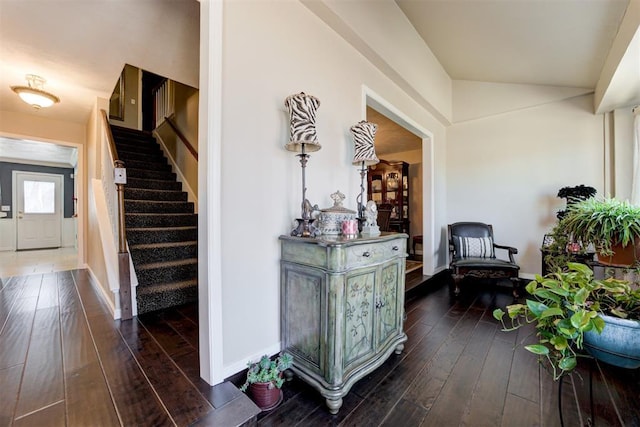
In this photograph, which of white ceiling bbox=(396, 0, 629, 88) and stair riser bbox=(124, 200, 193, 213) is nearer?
white ceiling bbox=(396, 0, 629, 88)

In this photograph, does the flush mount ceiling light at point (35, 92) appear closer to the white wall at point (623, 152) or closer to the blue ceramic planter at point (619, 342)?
the blue ceramic planter at point (619, 342)

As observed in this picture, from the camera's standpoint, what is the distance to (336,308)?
4.62 feet

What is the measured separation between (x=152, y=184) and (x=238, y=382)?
147 inches

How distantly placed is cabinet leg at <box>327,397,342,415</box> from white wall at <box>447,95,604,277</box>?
3795 mm

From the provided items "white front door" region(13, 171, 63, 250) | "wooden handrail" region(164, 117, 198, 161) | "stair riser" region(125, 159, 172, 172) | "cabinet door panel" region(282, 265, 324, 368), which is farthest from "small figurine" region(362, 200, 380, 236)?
"white front door" region(13, 171, 63, 250)

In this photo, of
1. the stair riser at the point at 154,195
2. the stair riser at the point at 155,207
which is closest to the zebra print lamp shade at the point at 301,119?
the stair riser at the point at 155,207

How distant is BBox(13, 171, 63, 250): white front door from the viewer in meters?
6.37

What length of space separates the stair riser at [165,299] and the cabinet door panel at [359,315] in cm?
194

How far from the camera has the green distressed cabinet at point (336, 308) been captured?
141 cm

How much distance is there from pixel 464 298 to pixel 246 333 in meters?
2.82

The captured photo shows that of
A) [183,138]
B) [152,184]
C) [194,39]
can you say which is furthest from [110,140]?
[183,138]

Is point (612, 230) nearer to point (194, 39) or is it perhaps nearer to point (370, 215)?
point (370, 215)

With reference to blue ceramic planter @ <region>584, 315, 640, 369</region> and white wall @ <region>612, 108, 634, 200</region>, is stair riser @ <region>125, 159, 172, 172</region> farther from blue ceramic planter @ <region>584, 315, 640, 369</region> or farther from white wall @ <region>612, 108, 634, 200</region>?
white wall @ <region>612, 108, 634, 200</region>

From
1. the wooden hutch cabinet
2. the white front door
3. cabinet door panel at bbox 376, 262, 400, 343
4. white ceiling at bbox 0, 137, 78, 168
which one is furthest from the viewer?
the white front door
